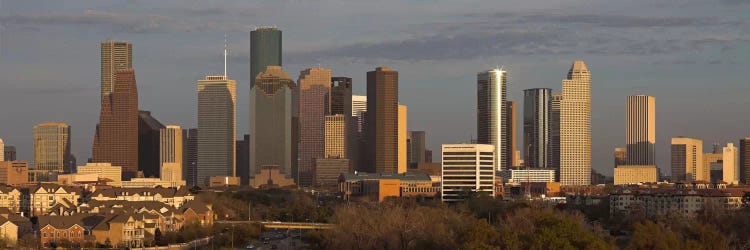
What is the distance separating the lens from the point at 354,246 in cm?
8450

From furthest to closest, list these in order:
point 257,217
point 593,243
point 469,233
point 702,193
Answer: point 257,217
point 702,193
point 469,233
point 593,243

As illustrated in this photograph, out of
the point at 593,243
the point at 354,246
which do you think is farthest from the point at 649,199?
the point at 593,243

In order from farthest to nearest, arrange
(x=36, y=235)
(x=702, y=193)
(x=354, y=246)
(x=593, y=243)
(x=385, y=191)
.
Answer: (x=385, y=191), (x=702, y=193), (x=36, y=235), (x=354, y=246), (x=593, y=243)

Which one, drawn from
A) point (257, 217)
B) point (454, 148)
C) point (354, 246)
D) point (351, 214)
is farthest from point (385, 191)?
point (354, 246)

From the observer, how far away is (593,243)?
61.4 metres

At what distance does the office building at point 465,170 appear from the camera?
6314 inches

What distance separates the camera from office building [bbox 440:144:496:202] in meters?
160

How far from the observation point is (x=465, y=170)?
161875 mm

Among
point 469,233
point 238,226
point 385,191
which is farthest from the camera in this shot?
point 385,191

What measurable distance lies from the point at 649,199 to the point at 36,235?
59446 mm

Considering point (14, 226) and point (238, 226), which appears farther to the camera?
point (238, 226)

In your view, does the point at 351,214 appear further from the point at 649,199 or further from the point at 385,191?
the point at 385,191

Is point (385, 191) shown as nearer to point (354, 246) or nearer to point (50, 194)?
point (50, 194)

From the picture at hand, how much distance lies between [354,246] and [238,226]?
2903 centimetres
